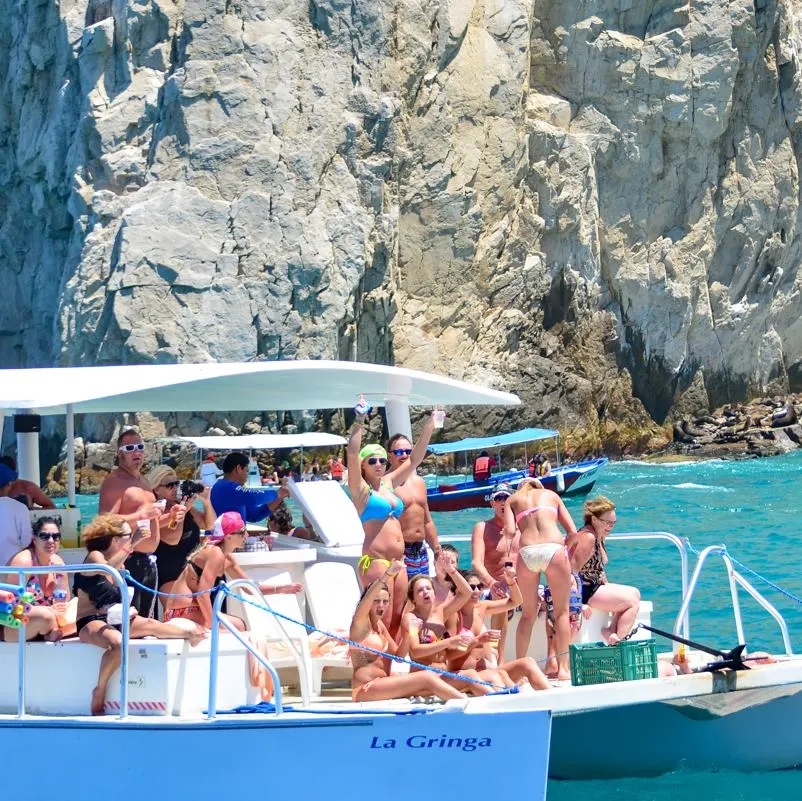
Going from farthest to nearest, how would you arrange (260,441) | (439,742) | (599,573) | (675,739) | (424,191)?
(424,191) → (260,441) → (599,573) → (675,739) → (439,742)

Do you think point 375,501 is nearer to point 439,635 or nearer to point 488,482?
point 439,635

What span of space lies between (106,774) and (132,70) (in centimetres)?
4107

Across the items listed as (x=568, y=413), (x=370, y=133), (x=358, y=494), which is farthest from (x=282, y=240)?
(x=358, y=494)

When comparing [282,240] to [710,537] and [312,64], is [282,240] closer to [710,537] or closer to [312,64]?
[312,64]

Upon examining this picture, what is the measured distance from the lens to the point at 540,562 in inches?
308

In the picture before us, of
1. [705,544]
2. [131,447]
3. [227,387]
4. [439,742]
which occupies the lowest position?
[705,544]

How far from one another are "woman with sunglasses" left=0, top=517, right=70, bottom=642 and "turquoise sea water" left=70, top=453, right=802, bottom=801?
11.8ft

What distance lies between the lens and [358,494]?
26.5 ft

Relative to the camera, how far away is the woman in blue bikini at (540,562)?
25.7 ft

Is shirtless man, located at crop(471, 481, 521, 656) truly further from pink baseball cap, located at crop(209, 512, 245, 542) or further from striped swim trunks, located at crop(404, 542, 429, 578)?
pink baseball cap, located at crop(209, 512, 245, 542)

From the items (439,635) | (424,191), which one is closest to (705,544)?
(439,635)

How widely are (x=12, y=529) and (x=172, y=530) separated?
955 millimetres

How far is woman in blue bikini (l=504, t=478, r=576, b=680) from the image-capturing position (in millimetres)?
7828

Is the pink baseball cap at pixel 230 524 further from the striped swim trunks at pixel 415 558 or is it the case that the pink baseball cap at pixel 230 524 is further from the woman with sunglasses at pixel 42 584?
the striped swim trunks at pixel 415 558
